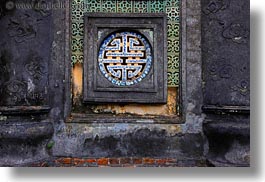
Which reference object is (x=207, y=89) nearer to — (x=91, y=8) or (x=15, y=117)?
(x=91, y=8)

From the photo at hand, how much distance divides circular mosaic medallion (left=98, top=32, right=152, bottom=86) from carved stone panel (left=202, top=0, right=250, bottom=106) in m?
0.67

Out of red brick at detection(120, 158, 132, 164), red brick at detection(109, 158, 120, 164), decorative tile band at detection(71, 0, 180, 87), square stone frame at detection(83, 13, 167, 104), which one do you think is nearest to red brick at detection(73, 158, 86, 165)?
red brick at detection(109, 158, 120, 164)

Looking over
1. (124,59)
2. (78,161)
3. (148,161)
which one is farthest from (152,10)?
(78,161)

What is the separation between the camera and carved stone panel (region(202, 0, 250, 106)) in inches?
178

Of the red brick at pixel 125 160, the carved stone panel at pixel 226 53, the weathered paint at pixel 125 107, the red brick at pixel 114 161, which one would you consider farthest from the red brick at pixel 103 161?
the carved stone panel at pixel 226 53

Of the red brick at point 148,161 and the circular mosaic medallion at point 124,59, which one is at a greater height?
the circular mosaic medallion at point 124,59

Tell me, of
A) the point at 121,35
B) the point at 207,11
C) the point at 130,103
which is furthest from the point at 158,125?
the point at 207,11

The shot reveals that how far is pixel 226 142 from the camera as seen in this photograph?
14.4 ft

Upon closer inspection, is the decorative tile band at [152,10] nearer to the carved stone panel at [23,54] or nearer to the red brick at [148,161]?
the carved stone panel at [23,54]

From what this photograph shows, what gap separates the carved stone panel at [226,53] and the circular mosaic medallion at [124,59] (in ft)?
2.19

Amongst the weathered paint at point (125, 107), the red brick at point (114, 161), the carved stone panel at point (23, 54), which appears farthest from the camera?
the weathered paint at point (125, 107)

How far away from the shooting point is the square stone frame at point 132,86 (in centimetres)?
457

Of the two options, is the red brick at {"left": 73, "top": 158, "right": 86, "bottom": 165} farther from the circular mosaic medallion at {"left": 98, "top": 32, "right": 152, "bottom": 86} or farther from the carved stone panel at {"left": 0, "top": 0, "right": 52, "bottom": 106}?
the circular mosaic medallion at {"left": 98, "top": 32, "right": 152, "bottom": 86}

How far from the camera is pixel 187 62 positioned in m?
4.62
